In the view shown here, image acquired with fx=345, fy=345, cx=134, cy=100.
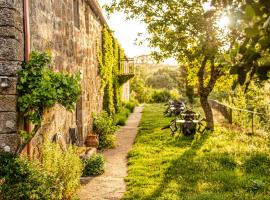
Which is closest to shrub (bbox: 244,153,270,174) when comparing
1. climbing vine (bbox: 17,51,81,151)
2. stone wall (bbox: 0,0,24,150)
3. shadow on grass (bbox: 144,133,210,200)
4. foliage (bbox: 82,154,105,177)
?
shadow on grass (bbox: 144,133,210,200)

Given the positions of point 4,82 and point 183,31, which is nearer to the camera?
point 4,82

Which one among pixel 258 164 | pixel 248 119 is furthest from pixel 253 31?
pixel 248 119

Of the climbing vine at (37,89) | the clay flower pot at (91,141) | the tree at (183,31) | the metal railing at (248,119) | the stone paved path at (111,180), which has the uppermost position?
the tree at (183,31)

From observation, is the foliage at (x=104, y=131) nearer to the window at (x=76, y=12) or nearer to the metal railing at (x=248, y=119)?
the window at (x=76, y=12)

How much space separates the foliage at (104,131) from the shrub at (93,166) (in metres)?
3.01

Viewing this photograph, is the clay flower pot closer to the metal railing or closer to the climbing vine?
the metal railing

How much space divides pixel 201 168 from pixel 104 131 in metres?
4.43

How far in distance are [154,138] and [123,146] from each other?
1.49 m

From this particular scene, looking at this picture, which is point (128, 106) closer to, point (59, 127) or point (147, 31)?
point (147, 31)

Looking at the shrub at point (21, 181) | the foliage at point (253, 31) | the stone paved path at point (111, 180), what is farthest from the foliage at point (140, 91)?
the foliage at point (253, 31)

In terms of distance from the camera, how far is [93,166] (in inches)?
284

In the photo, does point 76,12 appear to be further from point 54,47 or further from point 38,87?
point 38,87

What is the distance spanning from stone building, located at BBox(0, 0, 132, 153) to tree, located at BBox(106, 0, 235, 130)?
1704mm

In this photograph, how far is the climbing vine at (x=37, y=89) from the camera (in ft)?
14.8
